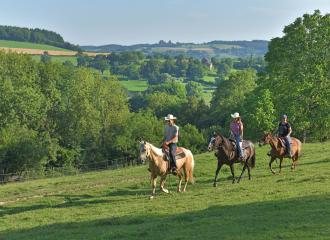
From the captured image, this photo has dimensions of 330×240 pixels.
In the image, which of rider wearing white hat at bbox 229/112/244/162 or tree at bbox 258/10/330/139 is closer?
rider wearing white hat at bbox 229/112/244/162

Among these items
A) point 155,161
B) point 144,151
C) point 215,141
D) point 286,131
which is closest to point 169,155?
point 155,161

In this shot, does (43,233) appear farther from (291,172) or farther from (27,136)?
(27,136)

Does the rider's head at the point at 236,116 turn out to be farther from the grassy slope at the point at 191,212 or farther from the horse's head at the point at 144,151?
the horse's head at the point at 144,151

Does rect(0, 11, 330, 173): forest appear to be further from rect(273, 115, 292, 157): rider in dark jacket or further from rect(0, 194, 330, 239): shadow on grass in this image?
rect(0, 194, 330, 239): shadow on grass

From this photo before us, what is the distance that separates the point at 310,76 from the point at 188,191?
29.2m

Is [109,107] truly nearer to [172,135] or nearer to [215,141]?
[215,141]

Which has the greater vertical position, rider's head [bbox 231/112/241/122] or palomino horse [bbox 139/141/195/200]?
rider's head [bbox 231/112/241/122]

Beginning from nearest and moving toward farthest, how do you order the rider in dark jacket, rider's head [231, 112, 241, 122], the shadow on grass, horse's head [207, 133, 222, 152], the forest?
the shadow on grass < horse's head [207, 133, 222, 152] < rider's head [231, 112, 241, 122] < the rider in dark jacket < the forest

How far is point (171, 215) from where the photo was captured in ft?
42.9

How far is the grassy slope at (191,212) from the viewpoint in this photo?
10297 mm

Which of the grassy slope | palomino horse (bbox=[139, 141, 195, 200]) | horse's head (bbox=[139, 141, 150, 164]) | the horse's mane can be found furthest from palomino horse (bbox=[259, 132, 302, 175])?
horse's head (bbox=[139, 141, 150, 164])

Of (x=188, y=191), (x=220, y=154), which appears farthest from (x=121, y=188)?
(x=220, y=154)

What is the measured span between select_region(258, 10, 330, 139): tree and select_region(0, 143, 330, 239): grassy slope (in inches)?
819

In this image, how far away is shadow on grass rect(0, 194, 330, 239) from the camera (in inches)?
380
